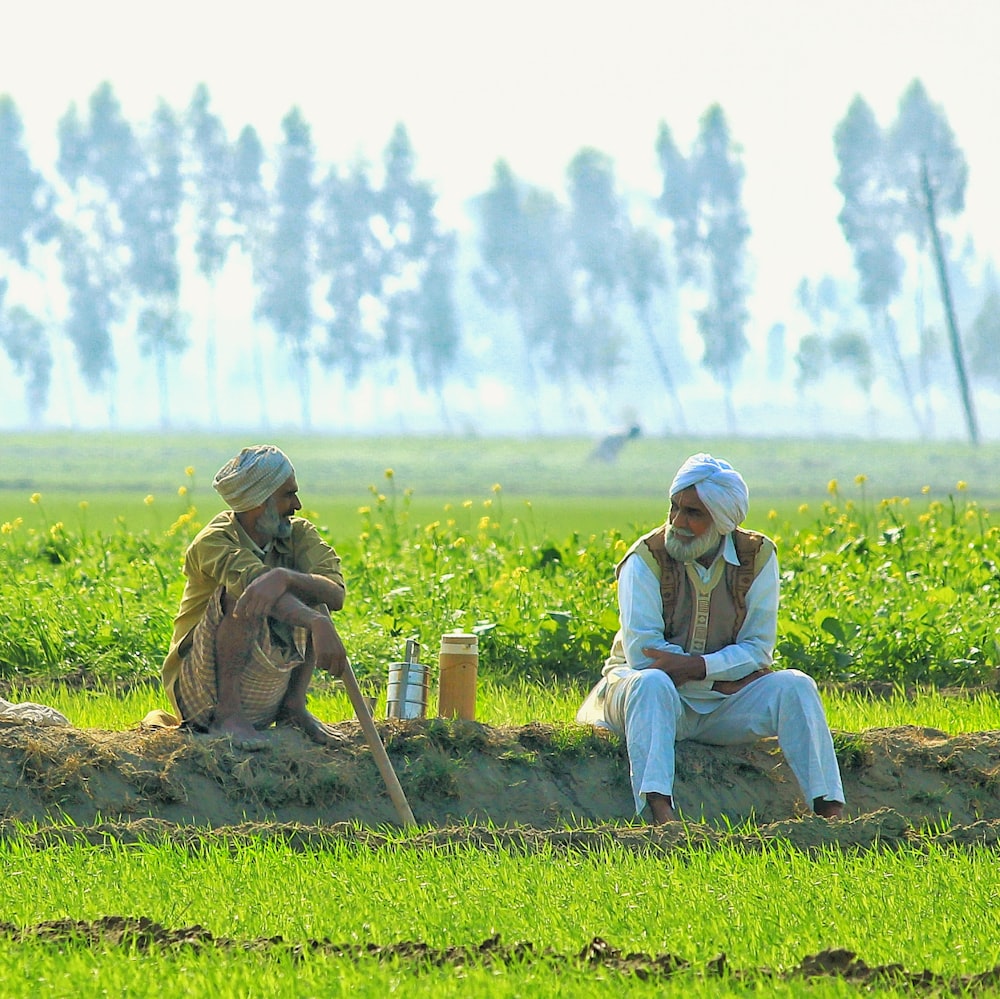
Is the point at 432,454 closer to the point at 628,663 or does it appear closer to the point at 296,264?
the point at 296,264

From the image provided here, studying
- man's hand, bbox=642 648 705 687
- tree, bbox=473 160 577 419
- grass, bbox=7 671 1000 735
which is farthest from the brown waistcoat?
tree, bbox=473 160 577 419

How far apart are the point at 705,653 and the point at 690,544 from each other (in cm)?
50

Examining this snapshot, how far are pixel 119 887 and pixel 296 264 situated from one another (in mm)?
82407

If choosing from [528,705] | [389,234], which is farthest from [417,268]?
[528,705]

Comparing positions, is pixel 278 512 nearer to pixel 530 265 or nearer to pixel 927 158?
pixel 927 158

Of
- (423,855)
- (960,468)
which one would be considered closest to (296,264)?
(960,468)

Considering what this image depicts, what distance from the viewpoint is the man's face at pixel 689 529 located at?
6.48 metres

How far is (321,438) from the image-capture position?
82.9m

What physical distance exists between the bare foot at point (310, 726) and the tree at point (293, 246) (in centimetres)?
7688

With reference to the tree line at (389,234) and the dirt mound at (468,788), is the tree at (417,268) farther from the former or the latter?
the dirt mound at (468,788)

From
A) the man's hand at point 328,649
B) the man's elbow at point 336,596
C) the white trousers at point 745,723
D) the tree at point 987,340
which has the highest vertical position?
the tree at point 987,340

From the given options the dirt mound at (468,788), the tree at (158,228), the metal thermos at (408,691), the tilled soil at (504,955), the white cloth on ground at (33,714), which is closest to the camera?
the tilled soil at (504,955)

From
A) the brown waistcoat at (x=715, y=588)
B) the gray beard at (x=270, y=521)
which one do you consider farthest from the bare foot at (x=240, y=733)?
the brown waistcoat at (x=715, y=588)

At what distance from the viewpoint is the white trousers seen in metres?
6.34
